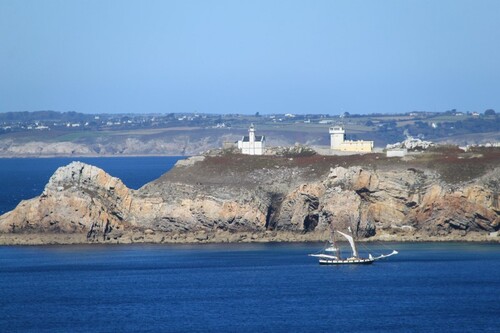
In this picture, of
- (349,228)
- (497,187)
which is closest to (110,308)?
(349,228)

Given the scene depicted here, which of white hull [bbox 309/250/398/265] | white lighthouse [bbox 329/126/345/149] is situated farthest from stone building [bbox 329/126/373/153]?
white hull [bbox 309/250/398/265]

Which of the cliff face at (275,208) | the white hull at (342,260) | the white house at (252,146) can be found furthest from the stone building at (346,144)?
the white hull at (342,260)

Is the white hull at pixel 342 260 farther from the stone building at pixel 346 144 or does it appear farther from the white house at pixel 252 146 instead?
the stone building at pixel 346 144

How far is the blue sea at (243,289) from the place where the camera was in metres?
55.0

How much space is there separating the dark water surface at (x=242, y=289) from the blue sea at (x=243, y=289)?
5 cm

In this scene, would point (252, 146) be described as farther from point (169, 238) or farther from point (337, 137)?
point (169, 238)

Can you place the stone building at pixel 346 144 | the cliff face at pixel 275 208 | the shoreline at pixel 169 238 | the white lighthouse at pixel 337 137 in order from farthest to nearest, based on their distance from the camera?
1. the white lighthouse at pixel 337 137
2. the stone building at pixel 346 144
3. the shoreline at pixel 169 238
4. the cliff face at pixel 275 208

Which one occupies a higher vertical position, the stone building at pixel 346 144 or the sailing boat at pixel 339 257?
the stone building at pixel 346 144

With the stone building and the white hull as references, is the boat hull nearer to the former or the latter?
the white hull

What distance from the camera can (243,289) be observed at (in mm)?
65500

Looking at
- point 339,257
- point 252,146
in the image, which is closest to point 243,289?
point 339,257

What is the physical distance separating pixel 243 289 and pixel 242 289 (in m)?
0.05

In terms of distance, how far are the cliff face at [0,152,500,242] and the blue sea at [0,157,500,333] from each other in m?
2.81

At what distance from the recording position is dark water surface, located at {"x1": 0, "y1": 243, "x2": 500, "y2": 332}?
55.0 m
